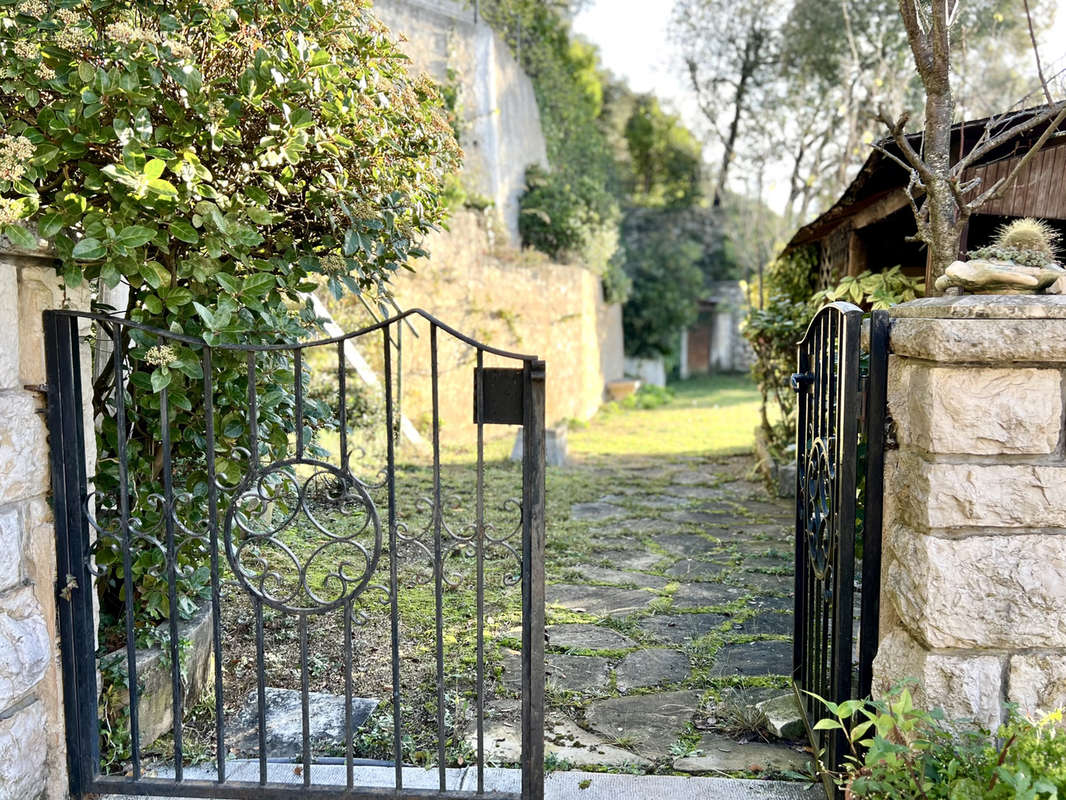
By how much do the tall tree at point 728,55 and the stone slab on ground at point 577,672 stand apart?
1682cm

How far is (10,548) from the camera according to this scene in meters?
2.14

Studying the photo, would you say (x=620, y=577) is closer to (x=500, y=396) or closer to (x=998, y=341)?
(x=500, y=396)

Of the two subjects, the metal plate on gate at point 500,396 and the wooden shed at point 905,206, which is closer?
the metal plate on gate at point 500,396

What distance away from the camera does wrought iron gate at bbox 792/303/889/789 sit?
215cm

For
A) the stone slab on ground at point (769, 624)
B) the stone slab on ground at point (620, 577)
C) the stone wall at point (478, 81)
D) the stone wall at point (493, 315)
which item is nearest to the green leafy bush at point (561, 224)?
the stone wall at point (478, 81)

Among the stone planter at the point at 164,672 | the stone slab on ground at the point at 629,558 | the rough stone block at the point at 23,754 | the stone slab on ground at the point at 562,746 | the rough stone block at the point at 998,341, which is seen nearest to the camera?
the rough stone block at the point at 998,341

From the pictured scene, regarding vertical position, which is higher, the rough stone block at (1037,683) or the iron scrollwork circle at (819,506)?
the iron scrollwork circle at (819,506)

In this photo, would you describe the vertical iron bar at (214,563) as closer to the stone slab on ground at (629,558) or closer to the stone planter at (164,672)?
the stone planter at (164,672)

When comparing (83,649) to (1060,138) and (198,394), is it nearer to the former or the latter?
(198,394)

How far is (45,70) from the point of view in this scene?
2.11 metres

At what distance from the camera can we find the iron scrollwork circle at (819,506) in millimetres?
2365

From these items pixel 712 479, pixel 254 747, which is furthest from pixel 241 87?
pixel 712 479

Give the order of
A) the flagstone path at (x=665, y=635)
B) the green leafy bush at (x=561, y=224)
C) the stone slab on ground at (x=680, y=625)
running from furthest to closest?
the green leafy bush at (x=561, y=224) → the stone slab on ground at (x=680, y=625) → the flagstone path at (x=665, y=635)

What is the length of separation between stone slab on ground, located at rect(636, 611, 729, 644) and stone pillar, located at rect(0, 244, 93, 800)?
2.43 m
